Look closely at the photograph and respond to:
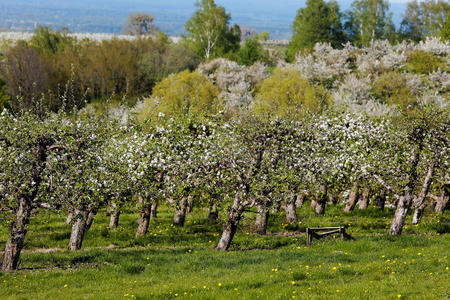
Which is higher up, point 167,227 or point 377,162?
point 377,162

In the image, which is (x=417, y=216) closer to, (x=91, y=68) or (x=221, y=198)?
(x=221, y=198)

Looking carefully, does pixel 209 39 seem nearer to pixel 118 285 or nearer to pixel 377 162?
pixel 377 162

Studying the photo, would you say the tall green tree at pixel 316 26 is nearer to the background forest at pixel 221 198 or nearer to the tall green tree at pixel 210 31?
the tall green tree at pixel 210 31

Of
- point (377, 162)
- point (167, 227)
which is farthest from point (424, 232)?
point (167, 227)

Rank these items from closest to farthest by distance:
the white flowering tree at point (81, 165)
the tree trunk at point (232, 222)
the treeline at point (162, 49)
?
the white flowering tree at point (81, 165), the tree trunk at point (232, 222), the treeline at point (162, 49)

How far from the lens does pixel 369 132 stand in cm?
2869

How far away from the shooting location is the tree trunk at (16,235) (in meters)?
20.0

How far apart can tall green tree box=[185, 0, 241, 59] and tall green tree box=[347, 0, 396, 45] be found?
35904 mm

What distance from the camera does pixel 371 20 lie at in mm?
134750

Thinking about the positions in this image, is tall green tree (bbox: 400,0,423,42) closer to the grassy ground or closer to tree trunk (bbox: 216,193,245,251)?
the grassy ground

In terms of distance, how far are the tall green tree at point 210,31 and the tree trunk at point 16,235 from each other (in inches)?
Result: 4313

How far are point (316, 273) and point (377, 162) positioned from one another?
10.7 meters

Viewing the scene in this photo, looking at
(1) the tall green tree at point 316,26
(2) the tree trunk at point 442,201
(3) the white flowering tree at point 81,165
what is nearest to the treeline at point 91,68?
(1) the tall green tree at point 316,26

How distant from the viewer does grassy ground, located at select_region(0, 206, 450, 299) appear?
50.5 feet
